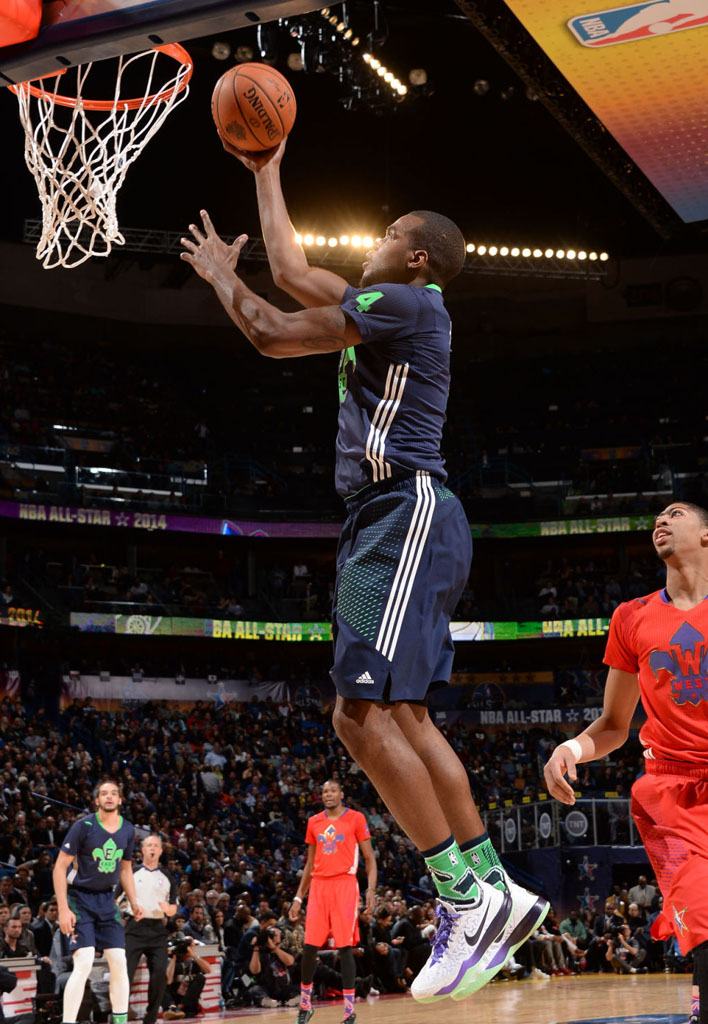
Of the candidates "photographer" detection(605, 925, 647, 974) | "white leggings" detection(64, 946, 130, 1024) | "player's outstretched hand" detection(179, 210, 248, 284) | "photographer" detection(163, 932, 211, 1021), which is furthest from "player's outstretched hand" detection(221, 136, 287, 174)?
"photographer" detection(605, 925, 647, 974)

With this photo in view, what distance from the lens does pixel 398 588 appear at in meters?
3.85

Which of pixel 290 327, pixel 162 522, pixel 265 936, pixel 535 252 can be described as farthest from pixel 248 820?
pixel 290 327

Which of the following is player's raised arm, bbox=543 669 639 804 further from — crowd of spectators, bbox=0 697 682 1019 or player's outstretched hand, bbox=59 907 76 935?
crowd of spectators, bbox=0 697 682 1019

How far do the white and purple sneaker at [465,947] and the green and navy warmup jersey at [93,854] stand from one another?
20.6ft

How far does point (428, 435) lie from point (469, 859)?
145 cm

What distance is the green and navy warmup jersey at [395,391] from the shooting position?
13.1ft

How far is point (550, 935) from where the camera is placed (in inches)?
726

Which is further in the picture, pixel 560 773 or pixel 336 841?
pixel 336 841

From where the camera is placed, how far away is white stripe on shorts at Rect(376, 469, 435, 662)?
3.79 metres

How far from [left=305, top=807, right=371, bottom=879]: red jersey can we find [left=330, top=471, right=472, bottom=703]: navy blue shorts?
7282 millimetres

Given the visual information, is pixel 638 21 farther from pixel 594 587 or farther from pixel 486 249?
pixel 594 587

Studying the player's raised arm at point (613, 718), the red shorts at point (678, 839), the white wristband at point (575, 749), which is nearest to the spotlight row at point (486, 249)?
the player's raised arm at point (613, 718)

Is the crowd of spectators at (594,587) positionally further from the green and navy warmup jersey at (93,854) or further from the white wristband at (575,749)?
the white wristband at (575,749)

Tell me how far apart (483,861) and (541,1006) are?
9.23 metres
